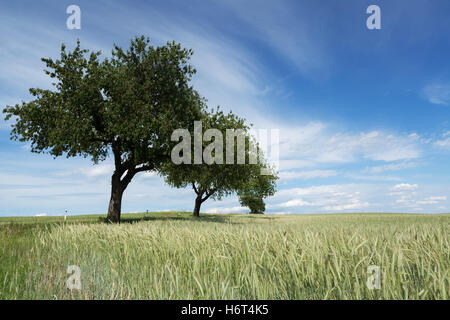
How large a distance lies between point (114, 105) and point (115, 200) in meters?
8.64

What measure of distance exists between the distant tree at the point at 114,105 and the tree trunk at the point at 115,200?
0.46m

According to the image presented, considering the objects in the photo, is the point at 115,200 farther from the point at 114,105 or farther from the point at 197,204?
the point at 197,204

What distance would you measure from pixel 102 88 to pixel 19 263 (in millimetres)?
17891

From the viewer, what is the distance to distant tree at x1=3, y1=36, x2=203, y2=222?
21.6 metres

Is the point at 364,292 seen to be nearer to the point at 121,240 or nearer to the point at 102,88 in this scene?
the point at 121,240

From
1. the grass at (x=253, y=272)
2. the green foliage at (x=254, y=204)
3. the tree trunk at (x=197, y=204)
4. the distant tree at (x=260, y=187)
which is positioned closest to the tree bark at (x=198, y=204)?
the tree trunk at (x=197, y=204)

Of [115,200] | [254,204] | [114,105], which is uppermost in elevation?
[114,105]

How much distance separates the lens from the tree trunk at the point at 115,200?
82.6ft

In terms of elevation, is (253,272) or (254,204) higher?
(253,272)

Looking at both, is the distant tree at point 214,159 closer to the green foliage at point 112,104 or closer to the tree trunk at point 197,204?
the green foliage at point 112,104

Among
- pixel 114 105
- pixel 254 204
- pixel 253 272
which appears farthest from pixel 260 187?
pixel 253 272

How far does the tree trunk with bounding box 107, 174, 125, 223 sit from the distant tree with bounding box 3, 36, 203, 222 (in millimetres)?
458

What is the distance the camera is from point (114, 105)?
22.2 m

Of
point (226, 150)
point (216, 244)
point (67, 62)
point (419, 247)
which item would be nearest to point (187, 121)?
point (226, 150)
